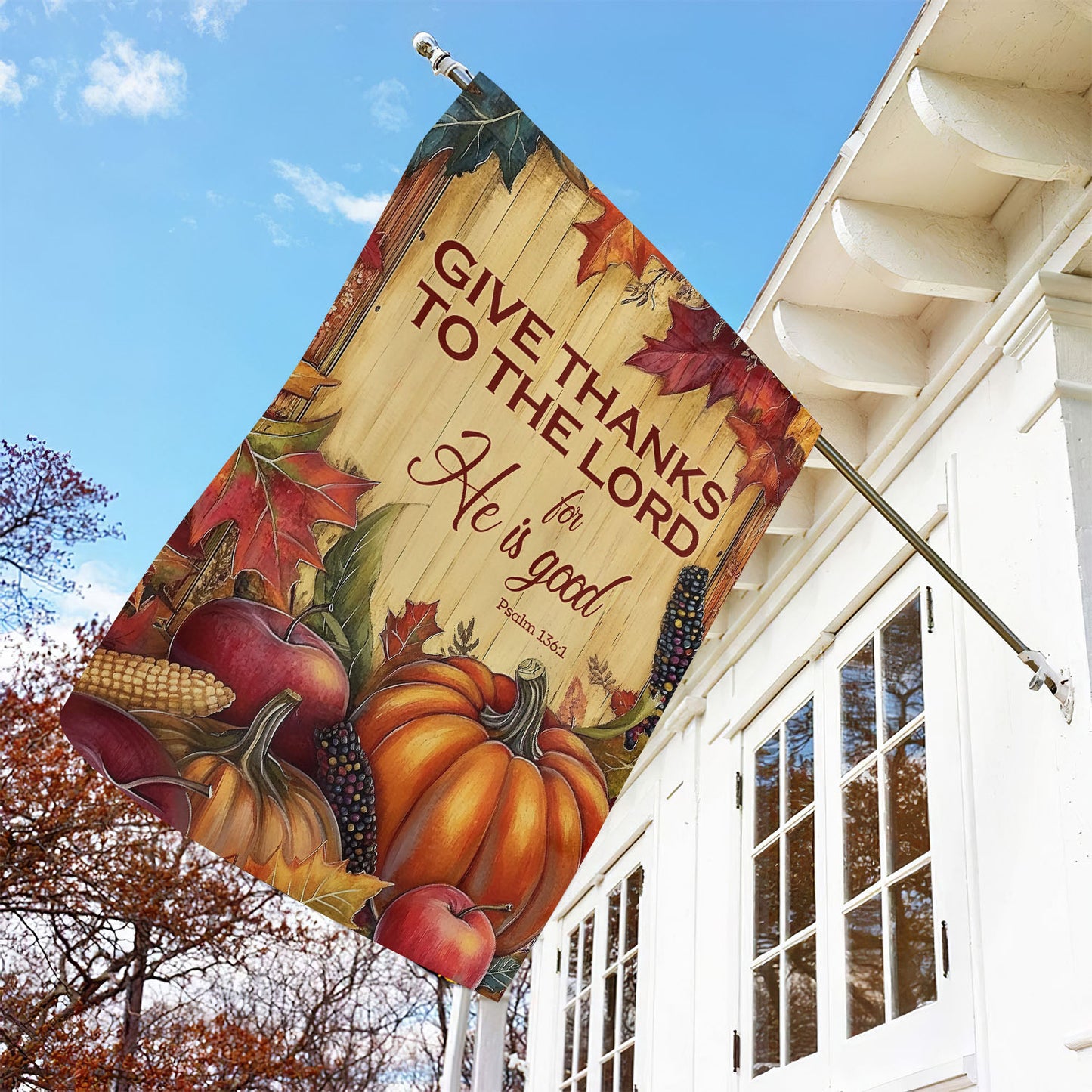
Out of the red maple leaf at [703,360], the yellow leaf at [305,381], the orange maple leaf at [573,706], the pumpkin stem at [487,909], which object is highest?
the red maple leaf at [703,360]

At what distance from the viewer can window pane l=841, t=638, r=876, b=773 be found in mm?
3115

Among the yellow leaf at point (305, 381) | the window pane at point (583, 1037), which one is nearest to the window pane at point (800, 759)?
the yellow leaf at point (305, 381)

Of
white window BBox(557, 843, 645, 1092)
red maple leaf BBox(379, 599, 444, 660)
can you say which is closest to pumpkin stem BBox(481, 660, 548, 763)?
red maple leaf BBox(379, 599, 444, 660)

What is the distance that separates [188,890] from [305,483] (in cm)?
889

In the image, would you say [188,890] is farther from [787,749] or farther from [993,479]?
[993,479]

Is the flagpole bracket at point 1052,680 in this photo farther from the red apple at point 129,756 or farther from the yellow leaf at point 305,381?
the red apple at point 129,756

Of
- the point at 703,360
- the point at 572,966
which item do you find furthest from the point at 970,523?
the point at 572,966

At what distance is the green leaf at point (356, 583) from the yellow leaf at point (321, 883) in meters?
0.37

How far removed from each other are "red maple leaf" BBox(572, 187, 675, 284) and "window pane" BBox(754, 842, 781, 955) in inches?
80.1

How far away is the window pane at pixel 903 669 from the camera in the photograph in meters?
2.92

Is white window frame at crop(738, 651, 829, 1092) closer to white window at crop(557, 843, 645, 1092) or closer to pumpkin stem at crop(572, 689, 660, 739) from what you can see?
pumpkin stem at crop(572, 689, 660, 739)

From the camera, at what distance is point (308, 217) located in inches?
1054

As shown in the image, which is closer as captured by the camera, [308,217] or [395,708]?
[395,708]

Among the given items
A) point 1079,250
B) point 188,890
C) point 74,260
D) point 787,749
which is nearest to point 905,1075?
point 787,749
